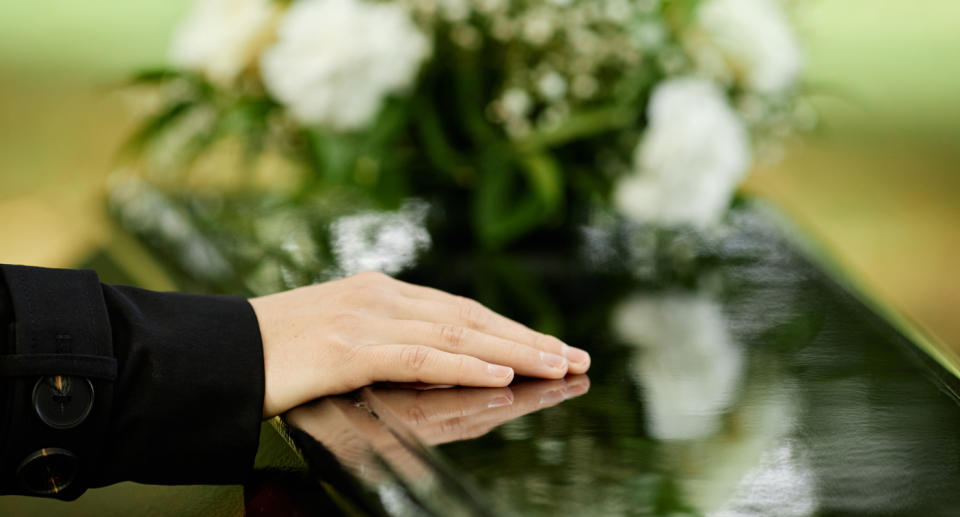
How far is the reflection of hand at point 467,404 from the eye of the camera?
44 centimetres

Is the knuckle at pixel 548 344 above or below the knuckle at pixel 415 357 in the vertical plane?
above

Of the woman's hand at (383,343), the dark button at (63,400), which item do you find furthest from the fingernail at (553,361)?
the dark button at (63,400)

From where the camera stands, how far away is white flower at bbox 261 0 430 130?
2.95 ft

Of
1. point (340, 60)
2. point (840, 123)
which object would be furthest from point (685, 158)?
point (840, 123)

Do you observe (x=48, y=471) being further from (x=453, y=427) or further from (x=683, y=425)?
(x=683, y=425)

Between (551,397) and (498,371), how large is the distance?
3 centimetres

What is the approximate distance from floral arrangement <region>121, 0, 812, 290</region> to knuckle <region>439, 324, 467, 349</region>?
37 cm

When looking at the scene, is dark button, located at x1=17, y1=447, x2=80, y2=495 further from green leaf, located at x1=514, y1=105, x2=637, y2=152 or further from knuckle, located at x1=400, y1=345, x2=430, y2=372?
green leaf, located at x1=514, y1=105, x2=637, y2=152

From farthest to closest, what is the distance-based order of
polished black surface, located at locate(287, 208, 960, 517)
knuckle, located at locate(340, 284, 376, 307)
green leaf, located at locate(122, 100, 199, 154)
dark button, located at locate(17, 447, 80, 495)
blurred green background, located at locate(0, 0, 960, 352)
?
blurred green background, located at locate(0, 0, 960, 352) < green leaf, located at locate(122, 100, 199, 154) < knuckle, located at locate(340, 284, 376, 307) < dark button, located at locate(17, 447, 80, 495) < polished black surface, located at locate(287, 208, 960, 517)

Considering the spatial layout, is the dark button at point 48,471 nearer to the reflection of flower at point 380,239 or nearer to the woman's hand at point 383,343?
the woman's hand at point 383,343

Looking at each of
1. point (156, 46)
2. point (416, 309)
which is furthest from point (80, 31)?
point (416, 309)

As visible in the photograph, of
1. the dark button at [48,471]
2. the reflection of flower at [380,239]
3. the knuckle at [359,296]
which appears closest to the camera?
the dark button at [48,471]

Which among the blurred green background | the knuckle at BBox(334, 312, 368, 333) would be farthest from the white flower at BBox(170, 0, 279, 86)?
the blurred green background

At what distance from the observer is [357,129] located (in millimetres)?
958
